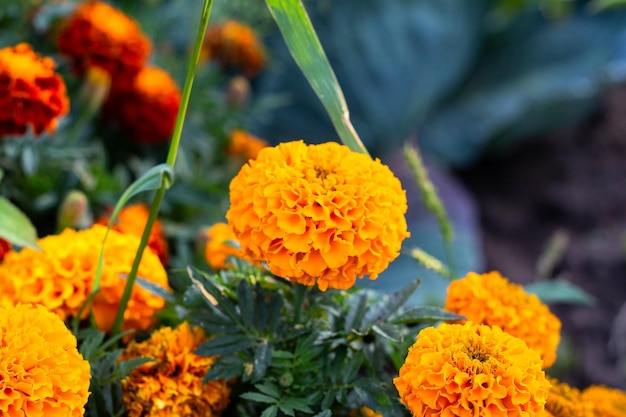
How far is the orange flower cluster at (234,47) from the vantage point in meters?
1.89

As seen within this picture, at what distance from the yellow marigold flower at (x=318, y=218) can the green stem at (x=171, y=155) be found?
0.37 ft

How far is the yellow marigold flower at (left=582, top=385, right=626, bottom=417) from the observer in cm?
92

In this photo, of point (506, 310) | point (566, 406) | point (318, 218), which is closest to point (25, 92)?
point (318, 218)

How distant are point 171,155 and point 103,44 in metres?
0.63

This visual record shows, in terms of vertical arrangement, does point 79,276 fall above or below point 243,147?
below

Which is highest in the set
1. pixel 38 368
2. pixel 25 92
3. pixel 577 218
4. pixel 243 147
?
pixel 577 218

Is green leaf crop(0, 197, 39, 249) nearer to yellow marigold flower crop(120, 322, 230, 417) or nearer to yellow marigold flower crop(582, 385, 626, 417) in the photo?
yellow marigold flower crop(120, 322, 230, 417)

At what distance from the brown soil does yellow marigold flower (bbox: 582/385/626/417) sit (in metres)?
1.28

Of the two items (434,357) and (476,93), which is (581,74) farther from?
(434,357)

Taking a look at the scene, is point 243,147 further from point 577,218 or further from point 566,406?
point 577,218

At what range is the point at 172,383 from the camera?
835 millimetres

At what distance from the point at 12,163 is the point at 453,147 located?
2.00 m

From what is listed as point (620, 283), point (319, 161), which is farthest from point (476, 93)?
point (319, 161)

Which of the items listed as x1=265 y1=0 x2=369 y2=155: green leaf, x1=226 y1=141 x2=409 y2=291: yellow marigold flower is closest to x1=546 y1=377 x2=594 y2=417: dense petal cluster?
x1=226 y1=141 x2=409 y2=291: yellow marigold flower
